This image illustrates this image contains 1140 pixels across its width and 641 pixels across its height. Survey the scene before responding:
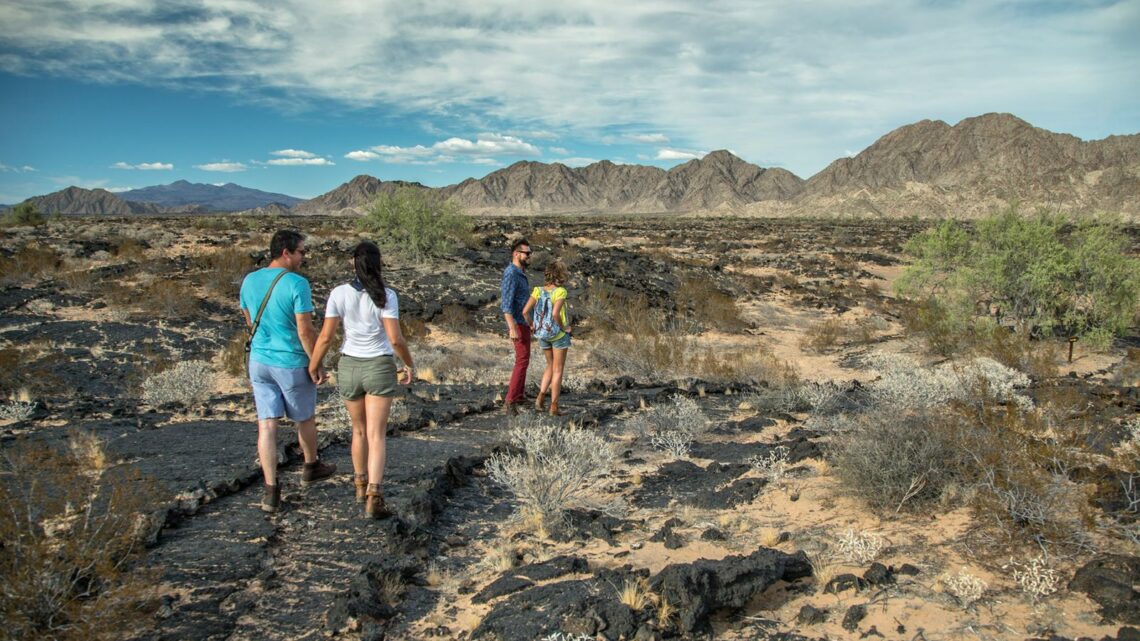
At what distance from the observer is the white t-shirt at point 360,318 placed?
432 cm

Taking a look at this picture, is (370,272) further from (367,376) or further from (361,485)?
(361,485)

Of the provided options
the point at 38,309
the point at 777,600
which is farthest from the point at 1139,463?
the point at 38,309

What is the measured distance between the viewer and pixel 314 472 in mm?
5090

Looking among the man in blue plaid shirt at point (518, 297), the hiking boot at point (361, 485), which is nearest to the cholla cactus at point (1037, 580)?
the hiking boot at point (361, 485)

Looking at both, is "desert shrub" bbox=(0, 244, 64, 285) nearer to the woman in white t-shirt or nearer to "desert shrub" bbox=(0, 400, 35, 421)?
"desert shrub" bbox=(0, 400, 35, 421)

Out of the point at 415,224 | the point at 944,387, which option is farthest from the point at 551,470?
the point at 415,224

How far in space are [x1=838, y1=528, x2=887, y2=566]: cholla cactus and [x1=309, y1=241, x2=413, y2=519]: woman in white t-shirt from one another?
3.04 meters

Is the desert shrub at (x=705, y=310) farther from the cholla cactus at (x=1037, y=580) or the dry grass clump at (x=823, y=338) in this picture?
the cholla cactus at (x=1037, y=580)

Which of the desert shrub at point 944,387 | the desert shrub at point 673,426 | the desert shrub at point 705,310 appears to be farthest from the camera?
the desert shrub at point 705,310

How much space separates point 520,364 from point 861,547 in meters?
4.36

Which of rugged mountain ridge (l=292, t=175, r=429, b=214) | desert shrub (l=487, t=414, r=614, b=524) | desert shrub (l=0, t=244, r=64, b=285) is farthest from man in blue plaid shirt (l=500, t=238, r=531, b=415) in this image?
rugged mountain ridge (l=292, t=175, r=429, b=214)

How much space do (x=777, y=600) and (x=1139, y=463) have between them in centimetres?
282

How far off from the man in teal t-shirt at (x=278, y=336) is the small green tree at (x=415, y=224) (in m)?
16.2

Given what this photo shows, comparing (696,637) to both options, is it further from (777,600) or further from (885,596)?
(885,596)
